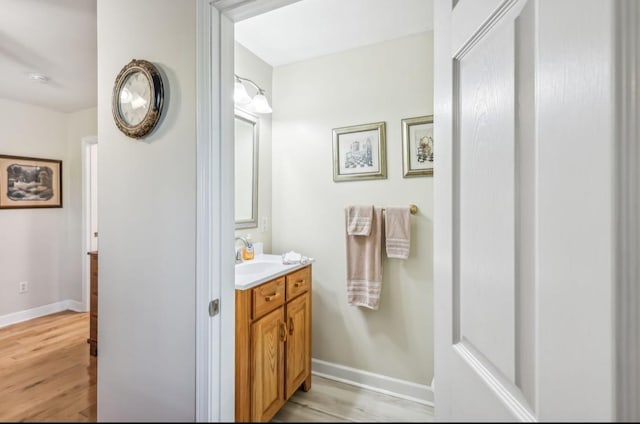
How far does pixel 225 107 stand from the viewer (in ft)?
3.31

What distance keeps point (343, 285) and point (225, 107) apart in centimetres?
163

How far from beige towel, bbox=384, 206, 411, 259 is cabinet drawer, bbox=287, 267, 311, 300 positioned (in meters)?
0.55

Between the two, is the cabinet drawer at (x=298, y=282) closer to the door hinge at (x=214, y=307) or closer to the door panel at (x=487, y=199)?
the door hinge at (x=214, y=307)

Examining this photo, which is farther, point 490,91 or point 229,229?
point 229,229

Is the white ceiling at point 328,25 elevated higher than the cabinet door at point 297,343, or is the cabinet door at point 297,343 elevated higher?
the white ceiling at point 328,25

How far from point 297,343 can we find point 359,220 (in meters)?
0.88

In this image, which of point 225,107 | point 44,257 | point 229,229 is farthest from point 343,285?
point 44,257

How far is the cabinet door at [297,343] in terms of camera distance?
182 cm

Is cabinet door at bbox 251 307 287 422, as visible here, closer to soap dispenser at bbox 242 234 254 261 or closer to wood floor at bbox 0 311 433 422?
wood floor at bbox 0 311 433 422

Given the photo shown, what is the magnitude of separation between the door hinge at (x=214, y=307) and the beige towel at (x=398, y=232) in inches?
50.0

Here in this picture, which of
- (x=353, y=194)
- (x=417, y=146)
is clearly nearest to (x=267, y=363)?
(x=353, y=194)

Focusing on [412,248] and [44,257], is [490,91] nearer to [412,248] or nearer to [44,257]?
[412,248]

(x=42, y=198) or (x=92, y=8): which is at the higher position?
(x=92, y=8)

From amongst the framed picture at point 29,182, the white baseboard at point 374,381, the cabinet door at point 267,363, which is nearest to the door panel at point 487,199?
the cabinet door at point 267,363
